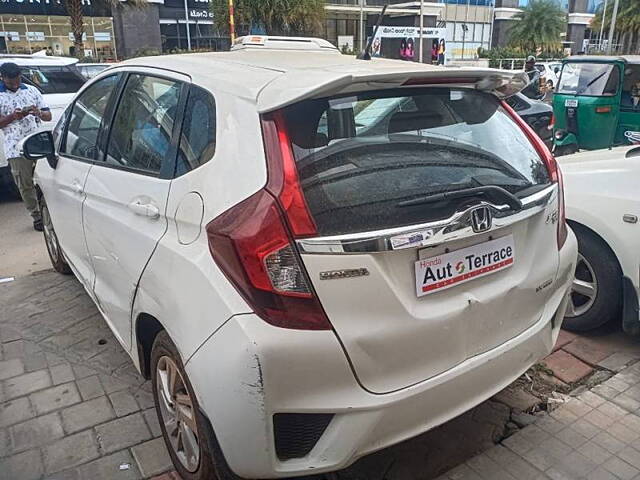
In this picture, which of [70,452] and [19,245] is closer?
[70,452]

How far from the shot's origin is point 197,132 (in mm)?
2199

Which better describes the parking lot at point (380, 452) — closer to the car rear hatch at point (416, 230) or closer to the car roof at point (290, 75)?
the car rear hatch at point (416, 230)

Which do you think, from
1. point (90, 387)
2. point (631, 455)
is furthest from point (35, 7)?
point (631, 455)

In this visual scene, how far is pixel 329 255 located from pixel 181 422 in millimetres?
1055

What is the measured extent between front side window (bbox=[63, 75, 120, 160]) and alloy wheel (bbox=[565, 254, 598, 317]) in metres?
2.94

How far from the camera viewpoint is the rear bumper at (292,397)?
1.77 metres

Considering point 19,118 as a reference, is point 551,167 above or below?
above

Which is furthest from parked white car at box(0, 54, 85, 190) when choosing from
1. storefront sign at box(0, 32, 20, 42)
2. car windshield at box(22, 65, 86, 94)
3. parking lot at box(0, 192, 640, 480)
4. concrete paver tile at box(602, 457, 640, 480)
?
storefront sign at box(0, 32, 20, 42)

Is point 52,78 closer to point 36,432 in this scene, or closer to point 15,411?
point 15,411

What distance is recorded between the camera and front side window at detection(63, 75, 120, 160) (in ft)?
10.2

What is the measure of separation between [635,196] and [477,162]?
1542 mm

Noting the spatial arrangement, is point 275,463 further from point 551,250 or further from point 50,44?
point 50,44

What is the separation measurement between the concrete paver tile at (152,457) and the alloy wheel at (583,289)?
8.32 feet

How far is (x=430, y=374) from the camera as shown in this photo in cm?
199
